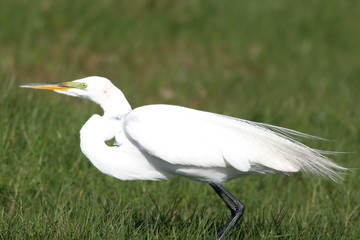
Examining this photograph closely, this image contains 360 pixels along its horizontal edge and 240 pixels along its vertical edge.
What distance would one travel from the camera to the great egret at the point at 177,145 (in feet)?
10.6

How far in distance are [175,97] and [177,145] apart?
4263mm

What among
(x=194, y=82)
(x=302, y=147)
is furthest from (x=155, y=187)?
(x=194, y=82)

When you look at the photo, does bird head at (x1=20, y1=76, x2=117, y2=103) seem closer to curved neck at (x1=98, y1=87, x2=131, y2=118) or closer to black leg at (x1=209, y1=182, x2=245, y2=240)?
curved neck at (x1=98, y1=87, x2=131, y2=118)

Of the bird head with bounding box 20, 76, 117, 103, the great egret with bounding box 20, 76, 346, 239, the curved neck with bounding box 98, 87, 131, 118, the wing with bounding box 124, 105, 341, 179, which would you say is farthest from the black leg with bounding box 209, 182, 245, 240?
the bird head with bounding box 20, 76, 117, 103

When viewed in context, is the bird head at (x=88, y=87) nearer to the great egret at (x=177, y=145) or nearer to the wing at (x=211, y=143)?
the great egret at (x=177, y=145)

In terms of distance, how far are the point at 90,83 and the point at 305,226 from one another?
158 centimetres

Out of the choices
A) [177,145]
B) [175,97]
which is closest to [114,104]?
[177,145]

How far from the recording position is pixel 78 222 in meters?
3.21

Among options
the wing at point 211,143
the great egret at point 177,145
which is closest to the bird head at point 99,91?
the great egret at point 177,145

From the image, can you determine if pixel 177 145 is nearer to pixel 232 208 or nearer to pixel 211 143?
pixel 211 143

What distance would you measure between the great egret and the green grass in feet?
0.96

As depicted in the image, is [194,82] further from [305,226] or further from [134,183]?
[305,226]

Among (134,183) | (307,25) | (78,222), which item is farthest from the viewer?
(307,25)

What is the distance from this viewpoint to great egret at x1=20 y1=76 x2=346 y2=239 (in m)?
3.23
